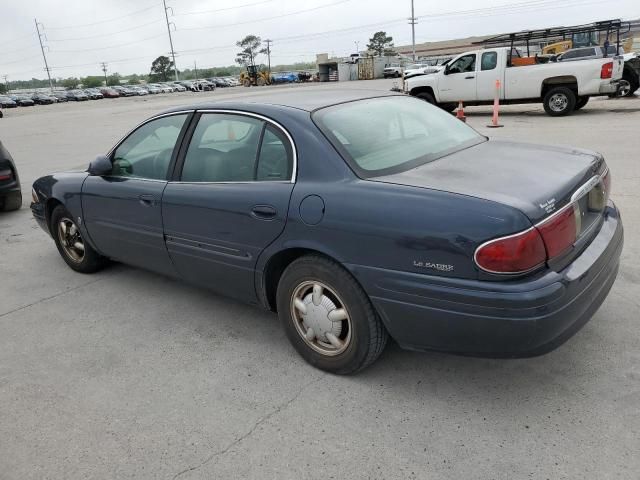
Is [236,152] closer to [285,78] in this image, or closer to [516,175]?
[516,175]

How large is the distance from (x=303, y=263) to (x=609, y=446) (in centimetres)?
166

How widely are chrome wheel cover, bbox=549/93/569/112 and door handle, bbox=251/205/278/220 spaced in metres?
13.0

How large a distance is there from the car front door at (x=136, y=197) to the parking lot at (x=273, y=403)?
0.46m

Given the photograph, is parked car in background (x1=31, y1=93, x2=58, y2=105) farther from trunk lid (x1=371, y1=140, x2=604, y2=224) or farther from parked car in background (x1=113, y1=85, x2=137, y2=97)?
trunk lid (x1=371, y1=140, x2=604, y2=224)

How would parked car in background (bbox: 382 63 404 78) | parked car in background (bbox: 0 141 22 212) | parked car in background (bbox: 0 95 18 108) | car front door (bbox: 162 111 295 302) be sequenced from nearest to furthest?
car front door (bbox: 162 111 295 302)
parked car in background (bbox: 0 141 22 212)
parked car in background (bbox: 382 63 404 78)
parked car in background (bbox: 0 95 18 108)

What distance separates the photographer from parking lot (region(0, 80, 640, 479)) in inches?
93.0

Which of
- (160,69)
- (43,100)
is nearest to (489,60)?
(43,100)

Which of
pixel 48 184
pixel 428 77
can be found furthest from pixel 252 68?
pixel 48 184

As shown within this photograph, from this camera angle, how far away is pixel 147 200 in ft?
12.3

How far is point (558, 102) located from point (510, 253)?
13.3 m

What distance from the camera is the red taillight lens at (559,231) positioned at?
7.74 feet

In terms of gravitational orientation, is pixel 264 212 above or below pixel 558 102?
above

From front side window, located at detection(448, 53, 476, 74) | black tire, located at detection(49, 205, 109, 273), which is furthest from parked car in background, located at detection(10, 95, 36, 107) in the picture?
black tire, located at detection(49, 205, 109, 273)

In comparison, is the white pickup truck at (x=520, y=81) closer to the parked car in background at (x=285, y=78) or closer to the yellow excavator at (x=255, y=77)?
the yellow excavator at (x=255, y=77)
